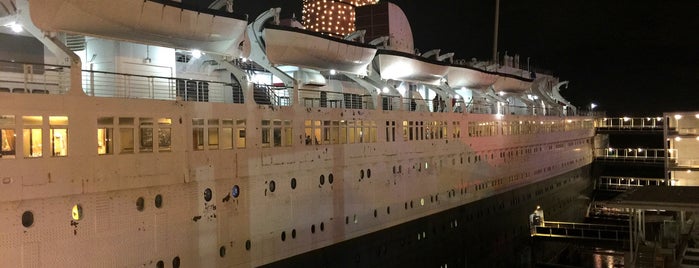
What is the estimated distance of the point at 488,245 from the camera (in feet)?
105

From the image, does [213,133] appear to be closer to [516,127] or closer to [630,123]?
[516,127]

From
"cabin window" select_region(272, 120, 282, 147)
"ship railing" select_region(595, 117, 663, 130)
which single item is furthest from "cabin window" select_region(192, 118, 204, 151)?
"ship railing" select_region(595, 117, 663, 130)

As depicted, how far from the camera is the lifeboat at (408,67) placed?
92.4 feet

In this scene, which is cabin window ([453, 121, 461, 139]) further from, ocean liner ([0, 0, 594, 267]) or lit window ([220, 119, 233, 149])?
lit window ([220, 119, 233, 149])

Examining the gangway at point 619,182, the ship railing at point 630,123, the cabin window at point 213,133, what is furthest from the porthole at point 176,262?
the ship railing at point 630,123

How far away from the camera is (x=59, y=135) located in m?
12.8

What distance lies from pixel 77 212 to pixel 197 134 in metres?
4.16

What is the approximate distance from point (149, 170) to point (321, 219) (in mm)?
7851

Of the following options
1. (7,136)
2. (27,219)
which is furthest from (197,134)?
(27,219)

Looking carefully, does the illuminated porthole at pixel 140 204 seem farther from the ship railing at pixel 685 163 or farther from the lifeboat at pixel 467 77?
the ship railing at pixel 685 163

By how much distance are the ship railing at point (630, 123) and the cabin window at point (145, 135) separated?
53.6m


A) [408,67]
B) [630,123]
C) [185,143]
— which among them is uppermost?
[408,67]

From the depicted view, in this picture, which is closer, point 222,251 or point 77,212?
point 77,212

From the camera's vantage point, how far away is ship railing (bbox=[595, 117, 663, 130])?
187 feet
